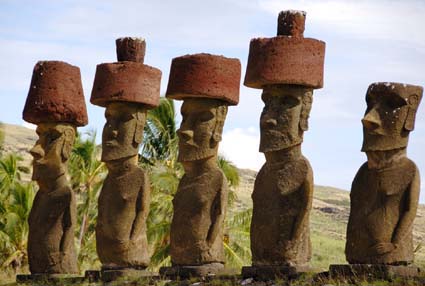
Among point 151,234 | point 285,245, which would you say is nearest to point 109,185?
point 285,245

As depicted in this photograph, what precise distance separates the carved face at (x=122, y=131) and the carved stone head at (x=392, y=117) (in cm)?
426

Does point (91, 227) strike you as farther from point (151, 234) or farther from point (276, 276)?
point (276, 276)

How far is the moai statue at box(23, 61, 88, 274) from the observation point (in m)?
16.6

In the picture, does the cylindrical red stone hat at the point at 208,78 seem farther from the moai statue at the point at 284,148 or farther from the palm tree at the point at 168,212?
the palm tree at the point at 168,212

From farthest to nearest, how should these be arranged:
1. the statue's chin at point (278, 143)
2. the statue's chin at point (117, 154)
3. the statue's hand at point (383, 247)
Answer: the statue's chin at point (117, 154)
the statue's chin at point (278, 143)
the statue's hand at point (383, 247)

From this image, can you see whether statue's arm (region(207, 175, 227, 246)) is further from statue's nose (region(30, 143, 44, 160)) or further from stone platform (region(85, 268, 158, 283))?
statue's nose (region(30, 143, 44, 160))

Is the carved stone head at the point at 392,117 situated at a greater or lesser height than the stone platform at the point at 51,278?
greater

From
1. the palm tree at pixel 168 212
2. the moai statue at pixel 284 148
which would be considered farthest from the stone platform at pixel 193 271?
the palm tree at pixel 168 212

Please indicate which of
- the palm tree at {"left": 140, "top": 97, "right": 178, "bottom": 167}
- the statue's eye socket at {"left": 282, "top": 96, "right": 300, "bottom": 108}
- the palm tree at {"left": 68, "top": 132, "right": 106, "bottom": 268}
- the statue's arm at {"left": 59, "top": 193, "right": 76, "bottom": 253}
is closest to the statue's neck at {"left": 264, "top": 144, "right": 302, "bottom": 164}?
the statue's eye socket at {"left": 282, "top": 96, "right": 300, "bottom": 108}

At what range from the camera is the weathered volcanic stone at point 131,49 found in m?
16.0

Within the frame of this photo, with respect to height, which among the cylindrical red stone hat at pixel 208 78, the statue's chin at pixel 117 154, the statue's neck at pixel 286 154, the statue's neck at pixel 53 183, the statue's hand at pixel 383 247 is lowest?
the statue's hand at pixel 383 247

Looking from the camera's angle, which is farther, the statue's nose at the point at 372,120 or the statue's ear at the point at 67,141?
the statue's ear at the point at 67,141

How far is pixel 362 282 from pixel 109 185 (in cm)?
508

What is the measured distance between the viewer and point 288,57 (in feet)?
43.6
